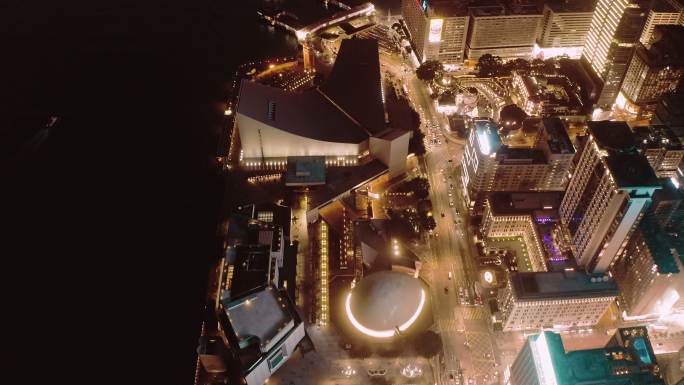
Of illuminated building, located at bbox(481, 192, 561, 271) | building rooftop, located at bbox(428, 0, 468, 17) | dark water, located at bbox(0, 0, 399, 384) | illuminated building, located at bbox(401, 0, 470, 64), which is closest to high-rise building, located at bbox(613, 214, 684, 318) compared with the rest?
illuminated building, located at bbox(481, 192, 561, 271)

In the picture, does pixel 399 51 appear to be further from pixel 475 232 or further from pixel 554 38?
pixel 475 232

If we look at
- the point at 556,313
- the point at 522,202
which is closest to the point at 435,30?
the point at 522,202

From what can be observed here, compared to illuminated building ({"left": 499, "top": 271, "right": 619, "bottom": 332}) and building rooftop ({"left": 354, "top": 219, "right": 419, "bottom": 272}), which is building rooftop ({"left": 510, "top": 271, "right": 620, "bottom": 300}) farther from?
building rooftop ({"left": 354, "top": 219, "right": 419, "bottom": 272})

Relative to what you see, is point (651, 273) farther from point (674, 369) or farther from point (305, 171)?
point (305, 171)

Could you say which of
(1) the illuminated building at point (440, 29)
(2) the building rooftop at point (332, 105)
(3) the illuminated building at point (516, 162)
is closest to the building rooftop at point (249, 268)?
(2) the building rooftop at point (332, 105)

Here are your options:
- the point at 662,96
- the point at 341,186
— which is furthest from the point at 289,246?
the point at 662,96

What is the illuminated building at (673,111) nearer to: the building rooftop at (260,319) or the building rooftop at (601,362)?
the building rooftop at (601,362)
